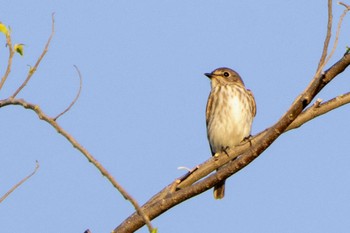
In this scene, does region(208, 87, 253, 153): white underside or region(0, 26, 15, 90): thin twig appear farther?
region(208, 87, 253, 153): white underside

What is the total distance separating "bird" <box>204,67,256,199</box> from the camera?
12.5m

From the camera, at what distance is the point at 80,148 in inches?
167

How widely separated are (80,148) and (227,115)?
8499 millimetres

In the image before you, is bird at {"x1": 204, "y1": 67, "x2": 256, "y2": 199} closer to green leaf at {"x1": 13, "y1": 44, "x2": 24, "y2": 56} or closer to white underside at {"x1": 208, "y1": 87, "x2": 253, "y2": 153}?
white underside at {"x1": 208, "y1": 87, "x2": 253, "y2": 153}

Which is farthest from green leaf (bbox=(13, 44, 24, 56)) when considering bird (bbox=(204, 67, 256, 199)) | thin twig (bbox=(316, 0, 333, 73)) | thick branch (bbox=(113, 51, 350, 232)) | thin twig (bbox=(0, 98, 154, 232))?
bird (bbox=(204, 67, 256, 199))

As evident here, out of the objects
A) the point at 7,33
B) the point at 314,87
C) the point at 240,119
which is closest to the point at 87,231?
the point at 7,33

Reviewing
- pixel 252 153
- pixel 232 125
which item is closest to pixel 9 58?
pixel 252 153

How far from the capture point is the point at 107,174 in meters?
4.23

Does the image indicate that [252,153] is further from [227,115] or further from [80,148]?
[227,115]

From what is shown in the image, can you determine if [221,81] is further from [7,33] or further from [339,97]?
[7,33]

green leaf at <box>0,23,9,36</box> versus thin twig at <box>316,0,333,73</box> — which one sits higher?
green leaf at <box>0,23,9,36</box>

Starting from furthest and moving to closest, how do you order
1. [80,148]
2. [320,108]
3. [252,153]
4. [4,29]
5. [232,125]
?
[232,125] → [320,108] → [252,153] → [4,29] → [80,148]

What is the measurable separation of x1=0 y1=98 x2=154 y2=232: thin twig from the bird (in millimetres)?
7794

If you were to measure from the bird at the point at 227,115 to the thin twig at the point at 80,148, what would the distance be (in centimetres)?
779
